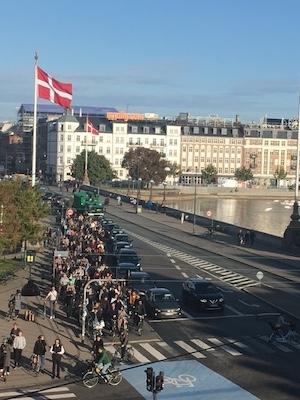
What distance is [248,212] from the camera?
460 feet

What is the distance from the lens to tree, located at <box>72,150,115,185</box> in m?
160

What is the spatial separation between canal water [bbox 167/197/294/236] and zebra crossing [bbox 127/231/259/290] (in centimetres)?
3523

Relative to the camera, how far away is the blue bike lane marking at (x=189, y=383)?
2165cm

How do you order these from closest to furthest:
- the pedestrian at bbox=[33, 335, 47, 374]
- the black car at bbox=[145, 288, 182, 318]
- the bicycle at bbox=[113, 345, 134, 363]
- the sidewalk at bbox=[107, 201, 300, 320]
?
1. the pedestrian at bbox=[33, 335, 47, 374]
2. the bicycle at bbox=[113, 345, 134, 363]
3. the black car at bbox=[145, 288, 182, 318]
4. the sidewalk at bbox=[107, 201, 300, 320]

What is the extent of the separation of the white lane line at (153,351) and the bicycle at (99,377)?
3.19m

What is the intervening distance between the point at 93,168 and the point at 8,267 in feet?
382

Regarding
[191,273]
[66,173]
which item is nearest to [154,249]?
[191,273]

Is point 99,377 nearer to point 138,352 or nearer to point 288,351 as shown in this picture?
point 138,352

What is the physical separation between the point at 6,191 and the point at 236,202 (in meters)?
130

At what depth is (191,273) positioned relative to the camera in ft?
152

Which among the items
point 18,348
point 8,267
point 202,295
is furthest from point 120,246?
point 18,348

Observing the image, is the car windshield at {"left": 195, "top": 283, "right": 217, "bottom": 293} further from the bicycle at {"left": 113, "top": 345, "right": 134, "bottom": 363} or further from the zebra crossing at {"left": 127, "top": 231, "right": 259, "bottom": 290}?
the bicycle at {"left": 113, "top": 345, "right": 134, "bottom": 363}

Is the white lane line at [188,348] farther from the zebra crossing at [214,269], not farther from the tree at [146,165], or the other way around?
the tree at [146,165]

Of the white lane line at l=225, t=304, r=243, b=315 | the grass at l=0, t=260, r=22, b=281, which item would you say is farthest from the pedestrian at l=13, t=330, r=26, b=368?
the grass at l=0, t=260, r=22, b=281
